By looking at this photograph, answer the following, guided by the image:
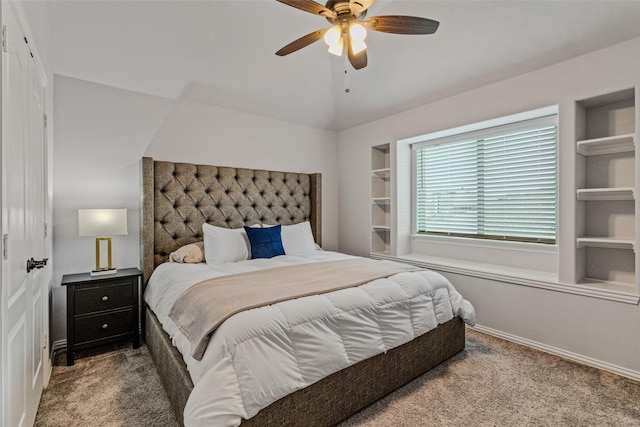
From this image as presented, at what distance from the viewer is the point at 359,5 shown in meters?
1.67

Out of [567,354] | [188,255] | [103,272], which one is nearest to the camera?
[567,354]

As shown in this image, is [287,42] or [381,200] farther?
[381,200]

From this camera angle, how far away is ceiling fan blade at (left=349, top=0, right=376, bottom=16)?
5.36 ft

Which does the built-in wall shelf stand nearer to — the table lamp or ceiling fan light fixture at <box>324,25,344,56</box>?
ceiling fan light fixture at <box>324,25,344,56</box>

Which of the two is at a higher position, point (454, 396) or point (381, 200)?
point (381, 200)

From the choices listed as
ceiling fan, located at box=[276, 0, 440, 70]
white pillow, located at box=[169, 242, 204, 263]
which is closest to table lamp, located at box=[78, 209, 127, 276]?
white pillow, located at box=[169, 242, 204, 263]

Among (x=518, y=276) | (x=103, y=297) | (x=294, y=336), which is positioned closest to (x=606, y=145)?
(x=518, y=276)

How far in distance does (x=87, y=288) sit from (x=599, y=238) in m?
3.86

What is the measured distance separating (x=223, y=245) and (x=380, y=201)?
7.09 feet

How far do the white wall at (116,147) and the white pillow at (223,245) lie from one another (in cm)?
69

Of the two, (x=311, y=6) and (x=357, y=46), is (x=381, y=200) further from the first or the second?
(x=311, y=6)

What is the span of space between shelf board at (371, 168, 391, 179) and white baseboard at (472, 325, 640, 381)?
1.99m

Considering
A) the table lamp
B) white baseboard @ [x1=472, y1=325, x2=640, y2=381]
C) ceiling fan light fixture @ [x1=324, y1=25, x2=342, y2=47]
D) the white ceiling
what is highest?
the white ceiling

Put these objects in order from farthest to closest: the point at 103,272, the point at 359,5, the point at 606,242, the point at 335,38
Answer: the point at 103,272 < the point at 606,242 < the point at 335,38 < the point at 359,5
